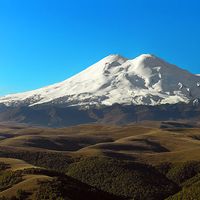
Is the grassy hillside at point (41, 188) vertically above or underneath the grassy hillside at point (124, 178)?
above

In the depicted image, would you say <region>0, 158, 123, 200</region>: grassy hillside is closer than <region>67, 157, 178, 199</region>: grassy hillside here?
Yes

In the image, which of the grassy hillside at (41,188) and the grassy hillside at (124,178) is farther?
the grassy hillside at (124,178)

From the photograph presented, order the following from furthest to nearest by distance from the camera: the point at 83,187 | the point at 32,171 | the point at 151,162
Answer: the point at 151,162 < the point at 32,171 < the point at 83,187

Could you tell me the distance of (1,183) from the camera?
381ft

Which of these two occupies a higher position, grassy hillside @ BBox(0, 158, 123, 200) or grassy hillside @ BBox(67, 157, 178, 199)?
grassy hillside @ BBox(0, 158, 123, 200)

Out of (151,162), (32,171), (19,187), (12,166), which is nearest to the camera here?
(19,187)

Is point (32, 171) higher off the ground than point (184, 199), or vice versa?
point (32, 171)

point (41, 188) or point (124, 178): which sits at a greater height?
point (41, 188)

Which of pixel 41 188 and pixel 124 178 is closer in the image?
pixel 41 188

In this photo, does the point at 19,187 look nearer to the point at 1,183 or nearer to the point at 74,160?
the point at 1,183

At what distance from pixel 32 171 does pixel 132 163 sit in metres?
62.4

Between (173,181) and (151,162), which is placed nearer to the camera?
(173,181)

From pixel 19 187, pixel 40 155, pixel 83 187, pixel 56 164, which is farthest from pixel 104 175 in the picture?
pixel 19 187

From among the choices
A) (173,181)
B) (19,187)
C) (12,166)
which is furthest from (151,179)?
(19,187)
